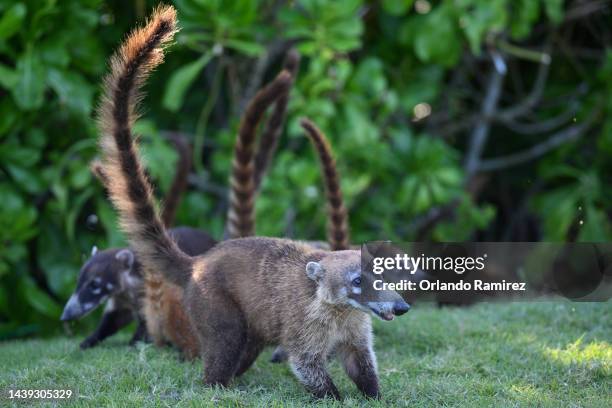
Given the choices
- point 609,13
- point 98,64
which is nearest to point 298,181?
point 98,64

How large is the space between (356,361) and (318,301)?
31 cm

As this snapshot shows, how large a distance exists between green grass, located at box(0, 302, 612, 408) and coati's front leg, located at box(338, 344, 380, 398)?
6cm

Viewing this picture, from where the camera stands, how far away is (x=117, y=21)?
7.34 meters

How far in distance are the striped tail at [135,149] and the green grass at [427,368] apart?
1.85ft

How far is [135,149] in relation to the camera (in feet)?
12.5

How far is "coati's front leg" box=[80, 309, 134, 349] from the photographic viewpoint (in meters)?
4.90

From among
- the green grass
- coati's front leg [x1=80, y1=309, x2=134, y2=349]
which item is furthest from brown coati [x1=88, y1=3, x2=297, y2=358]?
coati's front leg [x1=80, y1=309, x2=134, y2=349]

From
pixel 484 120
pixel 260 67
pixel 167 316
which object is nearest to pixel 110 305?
pixel 167 316

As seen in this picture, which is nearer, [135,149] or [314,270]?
[314,270]

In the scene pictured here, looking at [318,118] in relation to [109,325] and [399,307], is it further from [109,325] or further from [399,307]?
[399,307]

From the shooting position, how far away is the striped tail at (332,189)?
4.58m

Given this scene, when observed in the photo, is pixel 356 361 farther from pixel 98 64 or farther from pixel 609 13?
pixel 609 13

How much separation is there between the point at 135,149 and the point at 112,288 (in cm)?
144

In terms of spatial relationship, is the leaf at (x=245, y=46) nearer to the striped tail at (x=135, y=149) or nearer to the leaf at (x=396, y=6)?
the leaf at (x=396, y=6)
